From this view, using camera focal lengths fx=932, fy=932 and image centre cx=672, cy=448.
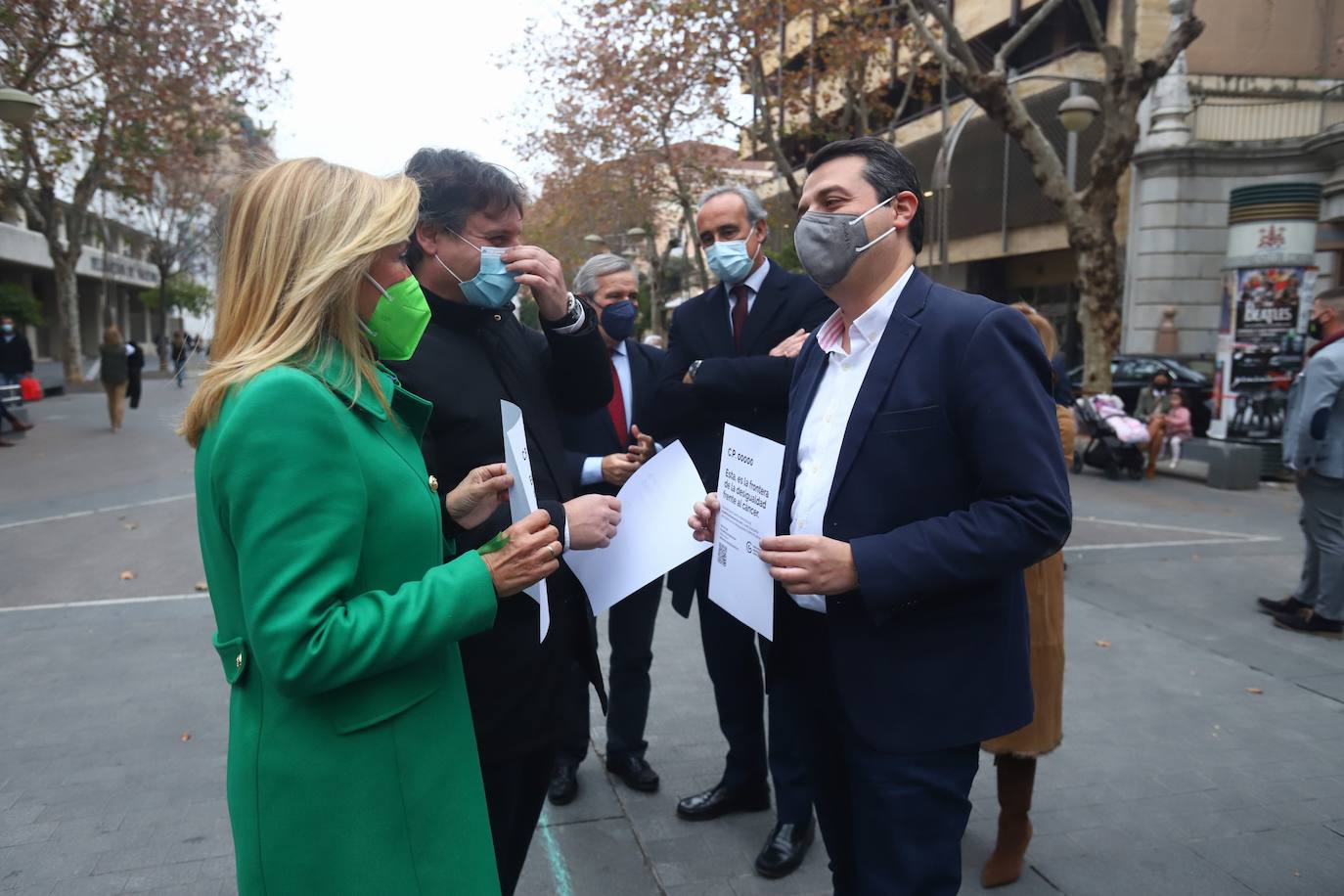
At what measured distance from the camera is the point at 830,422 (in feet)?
6.79

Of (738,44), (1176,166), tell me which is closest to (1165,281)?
(1176,166)

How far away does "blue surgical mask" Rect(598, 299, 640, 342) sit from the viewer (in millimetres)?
3803

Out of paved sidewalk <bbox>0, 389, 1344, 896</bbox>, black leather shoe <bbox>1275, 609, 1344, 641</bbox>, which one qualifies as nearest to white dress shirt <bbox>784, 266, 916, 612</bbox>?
paved sidewalk <bbox>0, 389, 1344, 896</bbox>

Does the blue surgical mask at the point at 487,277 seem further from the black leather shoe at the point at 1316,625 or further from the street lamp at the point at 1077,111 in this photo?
the street lamp at the point at 1077,111

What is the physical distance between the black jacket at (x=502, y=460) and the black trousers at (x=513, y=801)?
Answer: 0.07 meters

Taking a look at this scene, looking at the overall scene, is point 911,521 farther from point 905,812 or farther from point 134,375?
point 134,375

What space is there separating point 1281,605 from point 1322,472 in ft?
3.03

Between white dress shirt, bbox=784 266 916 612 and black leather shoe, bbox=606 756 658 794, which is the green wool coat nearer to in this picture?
white dress shirt, bbox=784 266 916 612

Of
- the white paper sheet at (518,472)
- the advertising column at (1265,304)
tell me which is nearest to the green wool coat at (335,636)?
the white paper sheet at (518,472)

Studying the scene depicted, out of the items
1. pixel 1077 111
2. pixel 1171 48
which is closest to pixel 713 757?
pixel 1171 48

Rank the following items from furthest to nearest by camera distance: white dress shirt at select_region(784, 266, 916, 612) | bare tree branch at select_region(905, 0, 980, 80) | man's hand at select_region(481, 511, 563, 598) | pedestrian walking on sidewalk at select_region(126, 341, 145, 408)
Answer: pedestrian walking on sidewalk at select_region(126, 341, 145, 408)
bare tree branch at select_region(905, 0, 980, 80)
white dress shirt at select_region(784, 266, 916, 612)
man's hand at select_region(481, 511, 563, 598)

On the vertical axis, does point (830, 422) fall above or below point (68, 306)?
below

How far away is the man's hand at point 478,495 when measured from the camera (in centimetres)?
194

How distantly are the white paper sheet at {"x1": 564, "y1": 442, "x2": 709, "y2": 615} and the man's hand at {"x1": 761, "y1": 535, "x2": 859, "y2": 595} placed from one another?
1.55 ft
